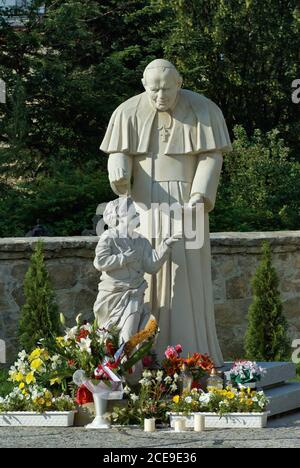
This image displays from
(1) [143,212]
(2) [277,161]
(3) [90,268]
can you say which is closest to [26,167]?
(2) [277,161]

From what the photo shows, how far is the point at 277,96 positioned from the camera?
2033cm

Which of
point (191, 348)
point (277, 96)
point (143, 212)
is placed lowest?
point (191, 348)

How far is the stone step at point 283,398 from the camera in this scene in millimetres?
8876

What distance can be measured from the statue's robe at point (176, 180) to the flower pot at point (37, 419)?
1.01 meters

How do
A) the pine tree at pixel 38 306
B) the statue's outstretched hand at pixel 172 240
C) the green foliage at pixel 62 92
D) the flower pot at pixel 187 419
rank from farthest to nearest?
the green foliage at pixel 62 92 < the pine tree at pixel 38 306 < the statue's outstretched hand at pixel 172 240 < the flower pot at pixel 187 419

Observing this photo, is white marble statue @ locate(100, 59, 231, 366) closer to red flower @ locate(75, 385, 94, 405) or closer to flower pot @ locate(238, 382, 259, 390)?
flower pot @ locate(238, 382, 259, 390)

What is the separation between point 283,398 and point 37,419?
1.81m

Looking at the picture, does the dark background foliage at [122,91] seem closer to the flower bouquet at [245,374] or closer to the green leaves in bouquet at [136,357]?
the flower bouquet at [245,374]

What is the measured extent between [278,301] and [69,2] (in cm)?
831

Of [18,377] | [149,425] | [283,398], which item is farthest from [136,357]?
[283,398]

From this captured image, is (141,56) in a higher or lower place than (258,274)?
higher

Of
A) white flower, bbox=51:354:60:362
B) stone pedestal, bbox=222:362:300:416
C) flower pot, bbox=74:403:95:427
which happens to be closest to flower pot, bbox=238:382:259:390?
stone pedestal, bbox=222:362:300:416

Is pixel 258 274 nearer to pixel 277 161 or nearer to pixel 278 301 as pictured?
pixel 278 301

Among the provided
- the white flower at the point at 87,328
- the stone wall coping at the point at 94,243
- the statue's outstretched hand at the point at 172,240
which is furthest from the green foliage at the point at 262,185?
the white flower at the point at 87,328
